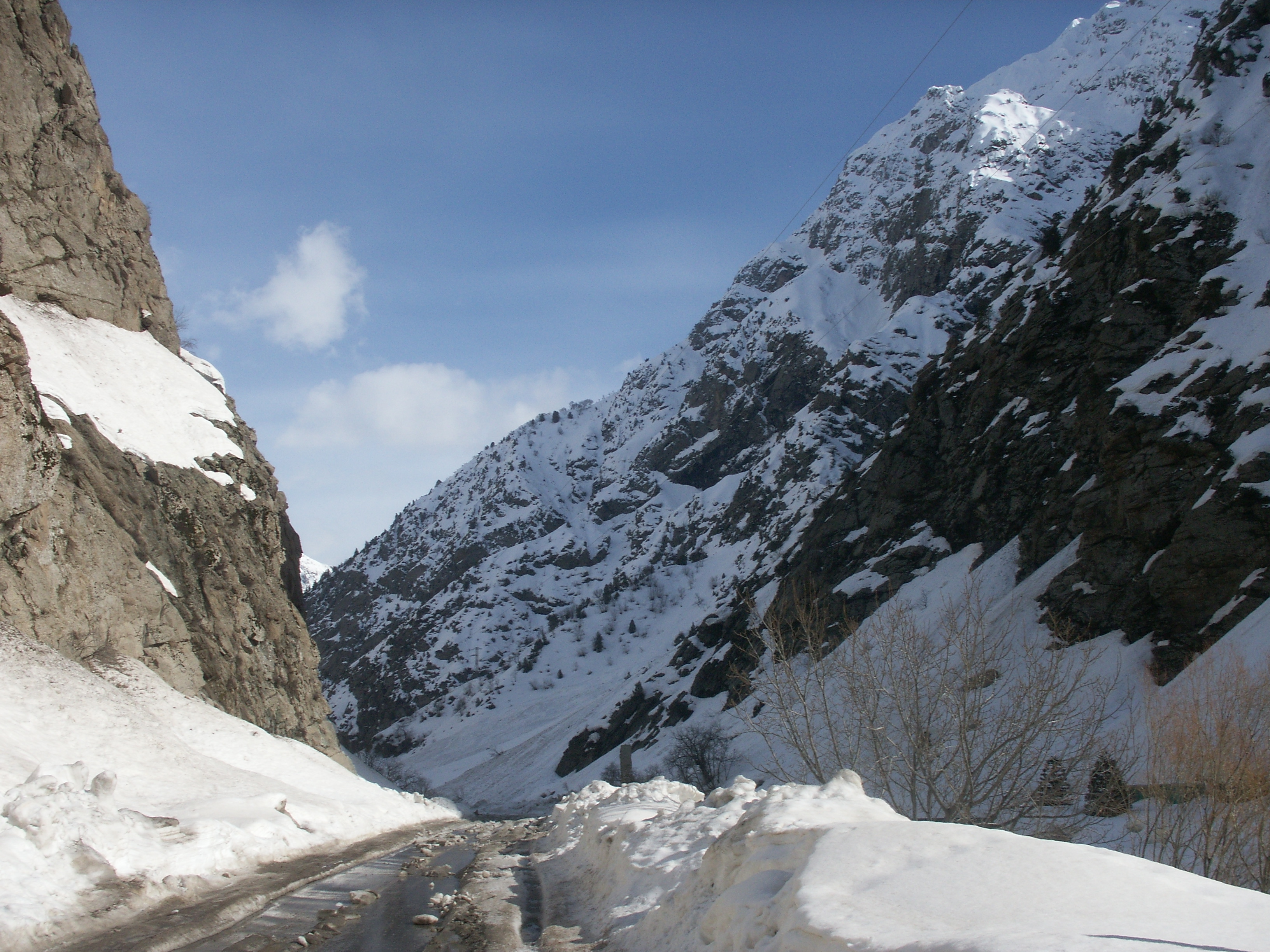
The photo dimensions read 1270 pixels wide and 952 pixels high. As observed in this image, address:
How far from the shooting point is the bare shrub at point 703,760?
47438mm

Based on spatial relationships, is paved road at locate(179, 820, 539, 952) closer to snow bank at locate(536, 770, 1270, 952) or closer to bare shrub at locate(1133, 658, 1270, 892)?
snow bank at locate(536, 770, 1270, 952)

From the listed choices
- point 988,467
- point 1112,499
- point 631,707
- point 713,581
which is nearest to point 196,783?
point 1112,499

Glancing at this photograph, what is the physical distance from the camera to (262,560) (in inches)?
1346

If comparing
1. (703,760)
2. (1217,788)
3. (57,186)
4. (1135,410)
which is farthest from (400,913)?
(703,760)

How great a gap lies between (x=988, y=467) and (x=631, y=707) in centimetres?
4311

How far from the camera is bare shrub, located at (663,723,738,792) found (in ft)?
156

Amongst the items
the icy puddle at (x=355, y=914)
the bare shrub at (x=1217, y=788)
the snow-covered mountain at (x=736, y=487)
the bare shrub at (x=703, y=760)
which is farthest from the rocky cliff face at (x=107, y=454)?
the snow-covered mountain at (x=736, y=487)

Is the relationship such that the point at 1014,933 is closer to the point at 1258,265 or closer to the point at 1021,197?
the point at 1258,265

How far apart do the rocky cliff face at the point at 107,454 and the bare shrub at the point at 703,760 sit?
21777 millimetres

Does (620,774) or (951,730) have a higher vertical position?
(951,730)

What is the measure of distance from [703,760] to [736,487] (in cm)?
10404

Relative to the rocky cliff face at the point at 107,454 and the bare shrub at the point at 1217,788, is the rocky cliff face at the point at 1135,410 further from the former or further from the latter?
the rocky cliff face at the point at 107,454

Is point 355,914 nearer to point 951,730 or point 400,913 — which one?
point 400,913

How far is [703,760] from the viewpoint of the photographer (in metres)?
47.8
